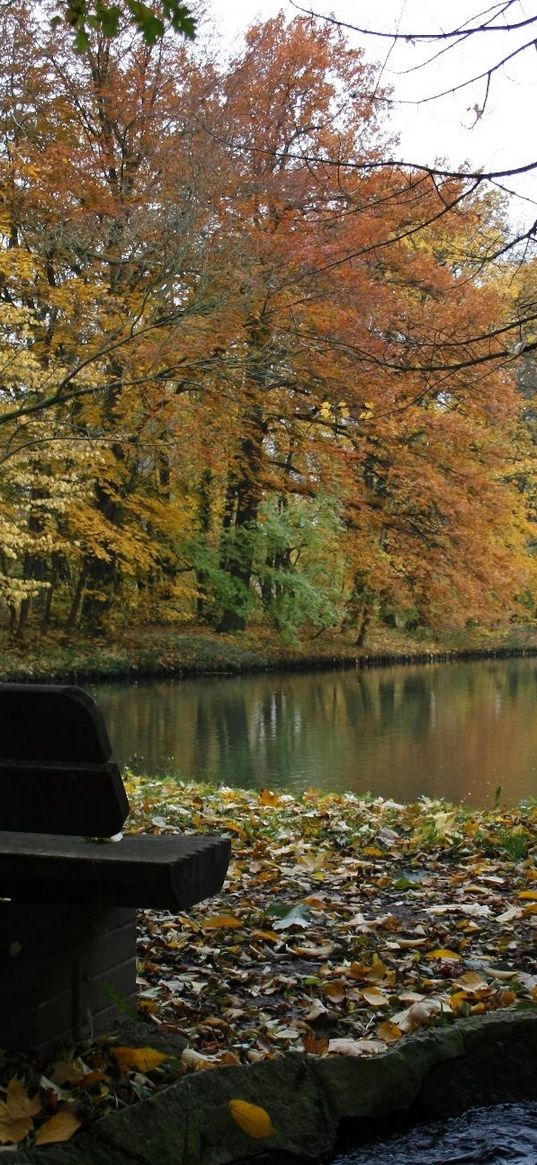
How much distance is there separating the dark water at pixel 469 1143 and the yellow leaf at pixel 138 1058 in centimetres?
47

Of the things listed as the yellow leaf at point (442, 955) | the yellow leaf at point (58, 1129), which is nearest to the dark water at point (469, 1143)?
the yellow leaf at point (58, 1129)

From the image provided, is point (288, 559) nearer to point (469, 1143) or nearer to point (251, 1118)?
point (469, 1143)

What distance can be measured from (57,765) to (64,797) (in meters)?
0.08

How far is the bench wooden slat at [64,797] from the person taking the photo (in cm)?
266

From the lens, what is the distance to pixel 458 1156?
8.69 ft

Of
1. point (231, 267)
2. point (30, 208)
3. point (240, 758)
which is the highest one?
point (30, 208)

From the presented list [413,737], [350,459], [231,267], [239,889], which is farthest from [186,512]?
[239,889]

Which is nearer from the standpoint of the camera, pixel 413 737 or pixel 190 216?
pixel 190 216

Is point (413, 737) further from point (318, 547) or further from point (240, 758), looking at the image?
point (318, 547)

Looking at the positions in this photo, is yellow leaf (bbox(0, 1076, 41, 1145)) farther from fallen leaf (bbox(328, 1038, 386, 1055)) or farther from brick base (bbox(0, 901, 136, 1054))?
fallen leaf (bbox(328, 1038, 386, 1055))

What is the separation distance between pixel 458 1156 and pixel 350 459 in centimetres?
1693

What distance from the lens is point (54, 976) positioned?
2723 millimetres

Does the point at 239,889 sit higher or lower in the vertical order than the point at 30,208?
lower

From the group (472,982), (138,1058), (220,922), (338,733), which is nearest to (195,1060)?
(138,1058)
